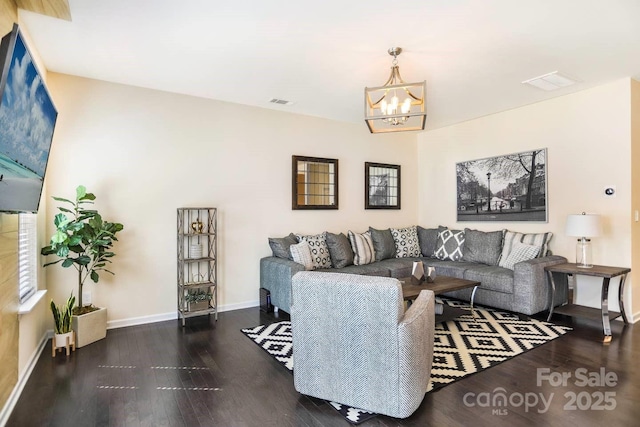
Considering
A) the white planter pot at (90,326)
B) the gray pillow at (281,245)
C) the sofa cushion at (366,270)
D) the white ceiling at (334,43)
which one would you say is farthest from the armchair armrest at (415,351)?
the white planter pot at (90,326)

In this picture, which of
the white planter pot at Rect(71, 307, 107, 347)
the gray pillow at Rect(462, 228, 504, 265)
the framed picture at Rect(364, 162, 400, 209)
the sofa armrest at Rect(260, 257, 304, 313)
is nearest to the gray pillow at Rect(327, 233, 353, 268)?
the sofa armrest at Rect(260, 257, 304, 313)

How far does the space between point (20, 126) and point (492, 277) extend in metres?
4.48

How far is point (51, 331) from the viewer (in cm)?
340

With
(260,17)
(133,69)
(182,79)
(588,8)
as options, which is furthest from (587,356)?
(133,69)

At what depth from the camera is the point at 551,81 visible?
3.77 m

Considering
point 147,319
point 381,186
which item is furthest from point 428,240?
point 147,319

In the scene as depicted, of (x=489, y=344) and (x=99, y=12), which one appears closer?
(x=99, y=12)

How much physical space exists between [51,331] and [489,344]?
4.15 m

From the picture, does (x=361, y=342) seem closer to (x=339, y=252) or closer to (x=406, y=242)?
(x=339, y=252)

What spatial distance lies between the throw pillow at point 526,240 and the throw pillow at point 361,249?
5.48 ft

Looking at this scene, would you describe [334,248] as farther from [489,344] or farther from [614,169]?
[614,169]

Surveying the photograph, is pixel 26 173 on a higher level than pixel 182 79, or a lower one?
lower

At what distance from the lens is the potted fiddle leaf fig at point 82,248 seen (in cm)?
305

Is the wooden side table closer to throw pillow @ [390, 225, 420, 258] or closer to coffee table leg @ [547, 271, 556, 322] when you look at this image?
coffee table leg @ [547, 271, 556, 322]
